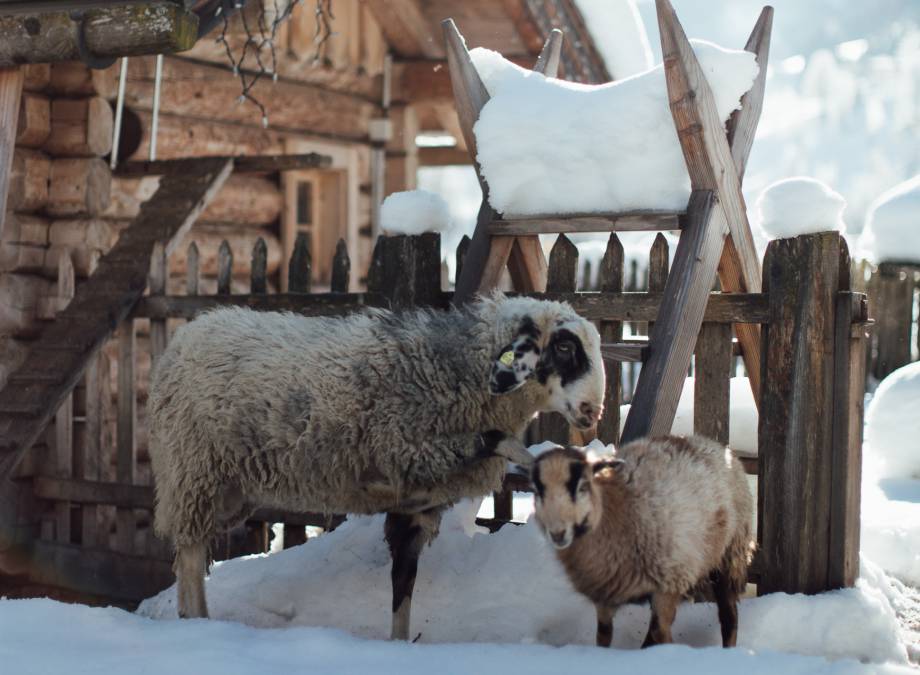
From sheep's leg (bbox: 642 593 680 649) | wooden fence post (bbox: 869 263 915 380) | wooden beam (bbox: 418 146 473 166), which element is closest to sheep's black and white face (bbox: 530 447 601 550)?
sheep's leg (bbox: 642 593 680 649)

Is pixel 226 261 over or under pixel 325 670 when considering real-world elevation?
over

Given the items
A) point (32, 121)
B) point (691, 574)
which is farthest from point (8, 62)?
point (691, 574)

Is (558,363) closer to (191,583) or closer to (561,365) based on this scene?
(561,365)

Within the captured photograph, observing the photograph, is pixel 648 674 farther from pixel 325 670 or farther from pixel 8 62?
pixel 8 62

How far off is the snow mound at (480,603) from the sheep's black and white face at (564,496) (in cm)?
51

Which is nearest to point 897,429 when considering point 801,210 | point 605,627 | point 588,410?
point 801,210

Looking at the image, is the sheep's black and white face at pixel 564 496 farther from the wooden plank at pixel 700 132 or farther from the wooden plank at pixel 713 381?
the wooden plank at pixel 700 132

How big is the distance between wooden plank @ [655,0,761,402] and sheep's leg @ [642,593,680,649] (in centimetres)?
129

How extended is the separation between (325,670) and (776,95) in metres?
34.9

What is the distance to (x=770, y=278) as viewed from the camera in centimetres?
454

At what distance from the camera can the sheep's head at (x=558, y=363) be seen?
419 centimetres

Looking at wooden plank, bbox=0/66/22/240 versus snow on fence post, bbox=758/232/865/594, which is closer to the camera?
snow on fence post, bbox=758/232/865/594

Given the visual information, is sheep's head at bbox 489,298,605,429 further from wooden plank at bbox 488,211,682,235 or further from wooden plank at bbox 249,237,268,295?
wooden plank at bbox 249,237,268,295

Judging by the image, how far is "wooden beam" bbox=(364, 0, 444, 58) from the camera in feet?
35.1
